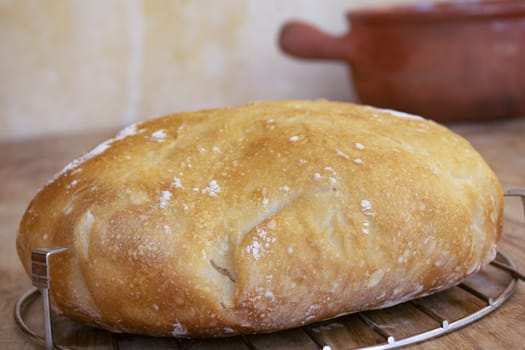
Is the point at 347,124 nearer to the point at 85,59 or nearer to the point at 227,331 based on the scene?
the point at 227,331

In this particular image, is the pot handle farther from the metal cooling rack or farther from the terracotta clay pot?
the metal cooling rack

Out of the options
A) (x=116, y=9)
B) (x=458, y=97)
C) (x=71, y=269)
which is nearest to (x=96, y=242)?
(x=71, y=269)

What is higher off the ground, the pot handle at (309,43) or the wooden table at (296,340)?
the pot handle at (309,43)

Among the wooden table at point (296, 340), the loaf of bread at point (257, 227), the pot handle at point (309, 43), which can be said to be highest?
the loaf of bread at point (257, 227)

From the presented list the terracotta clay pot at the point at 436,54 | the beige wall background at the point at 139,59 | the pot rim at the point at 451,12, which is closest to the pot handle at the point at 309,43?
the terracotta clay pot at the point at 436,54

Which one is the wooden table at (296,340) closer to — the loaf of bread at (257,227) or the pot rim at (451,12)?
the loaf of bread at (257,227)

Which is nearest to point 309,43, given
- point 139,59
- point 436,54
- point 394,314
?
point 436,54

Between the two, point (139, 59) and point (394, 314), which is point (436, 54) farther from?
point (394, 314)
